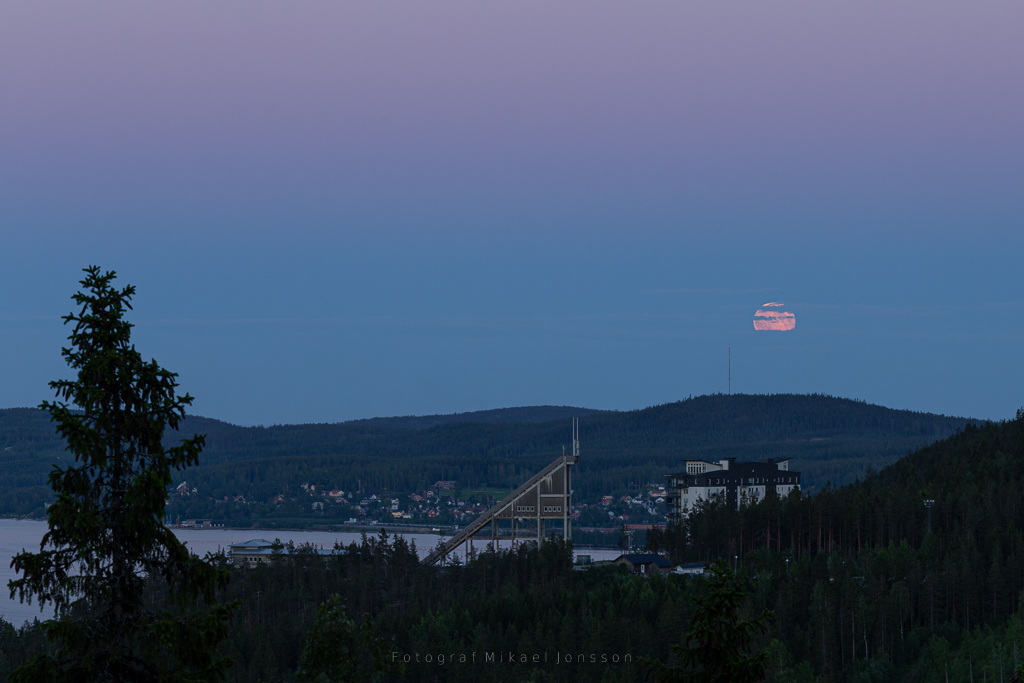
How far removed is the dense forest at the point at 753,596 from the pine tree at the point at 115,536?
55.4 metres

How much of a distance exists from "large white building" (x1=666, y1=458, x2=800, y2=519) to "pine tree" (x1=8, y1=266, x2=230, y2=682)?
133 m

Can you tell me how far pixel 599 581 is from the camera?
118 m

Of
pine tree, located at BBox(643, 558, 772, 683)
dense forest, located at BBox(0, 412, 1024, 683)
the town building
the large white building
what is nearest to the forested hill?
dense forest, located at BBox(0, 412, 1024, 683)

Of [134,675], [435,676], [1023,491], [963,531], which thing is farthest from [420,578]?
[134,675]

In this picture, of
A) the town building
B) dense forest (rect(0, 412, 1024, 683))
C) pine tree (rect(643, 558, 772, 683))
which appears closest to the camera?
pine tree (rect(643, 558, 772, 683))

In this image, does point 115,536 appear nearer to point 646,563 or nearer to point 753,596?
point 753,596

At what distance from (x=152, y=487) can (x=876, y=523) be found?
10952 cm

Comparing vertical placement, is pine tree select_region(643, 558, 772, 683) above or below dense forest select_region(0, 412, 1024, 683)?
above

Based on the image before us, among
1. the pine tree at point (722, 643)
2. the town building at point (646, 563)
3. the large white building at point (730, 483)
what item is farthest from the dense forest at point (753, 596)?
the pine tree at point (722, 643)

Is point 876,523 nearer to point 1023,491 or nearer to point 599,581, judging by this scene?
point 1023,491

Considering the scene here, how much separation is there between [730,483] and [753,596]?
181ft

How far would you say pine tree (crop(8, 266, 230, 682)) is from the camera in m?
21.3

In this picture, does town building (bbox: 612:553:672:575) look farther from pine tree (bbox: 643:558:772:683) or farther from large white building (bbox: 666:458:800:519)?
pine tree (bbox: 643:558:772:683)

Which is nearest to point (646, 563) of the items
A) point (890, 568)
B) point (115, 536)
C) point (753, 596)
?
point (753, 596)
